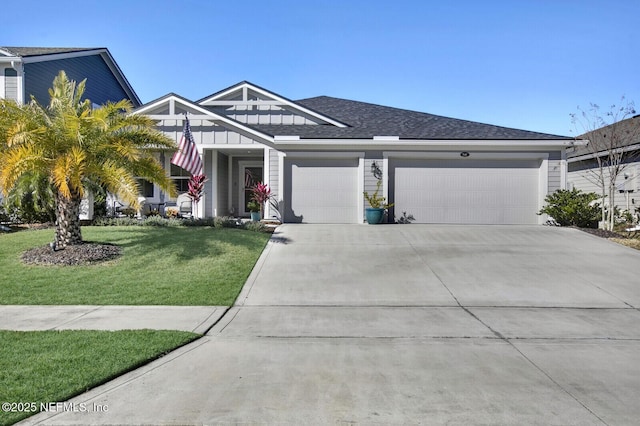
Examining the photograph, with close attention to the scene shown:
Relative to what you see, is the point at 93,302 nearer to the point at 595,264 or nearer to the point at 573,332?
the point at 573,332

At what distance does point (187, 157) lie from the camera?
13039 millimetres

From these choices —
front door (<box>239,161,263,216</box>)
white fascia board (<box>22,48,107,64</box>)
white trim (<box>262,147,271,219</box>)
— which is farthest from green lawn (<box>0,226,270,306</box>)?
white fascia board (<box>22,48,107,64</box>)

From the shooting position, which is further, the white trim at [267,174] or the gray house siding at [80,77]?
the gray house siding at [80,77]

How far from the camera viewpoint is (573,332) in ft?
17.8

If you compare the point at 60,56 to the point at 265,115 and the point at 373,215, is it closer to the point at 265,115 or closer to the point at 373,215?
the point at 265,115

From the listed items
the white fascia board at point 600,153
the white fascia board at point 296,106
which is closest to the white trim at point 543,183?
the white fascia board at point 600,153

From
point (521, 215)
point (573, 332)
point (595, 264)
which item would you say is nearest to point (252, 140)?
point (521, 215)

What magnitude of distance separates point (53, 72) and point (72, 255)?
1291 centimetres

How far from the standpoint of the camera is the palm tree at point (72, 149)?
8.30 meters

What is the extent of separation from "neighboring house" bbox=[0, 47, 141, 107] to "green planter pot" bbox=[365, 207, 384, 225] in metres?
11.5

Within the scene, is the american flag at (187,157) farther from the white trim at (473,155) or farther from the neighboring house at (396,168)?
the white trim at (473,155)

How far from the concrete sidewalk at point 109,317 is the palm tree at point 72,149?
2618mm

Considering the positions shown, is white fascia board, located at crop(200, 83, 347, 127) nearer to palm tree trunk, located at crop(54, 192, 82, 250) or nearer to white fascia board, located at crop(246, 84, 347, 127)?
white fascia board, located at crop(246, 84, 347, 127)

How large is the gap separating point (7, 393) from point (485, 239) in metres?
11.2
